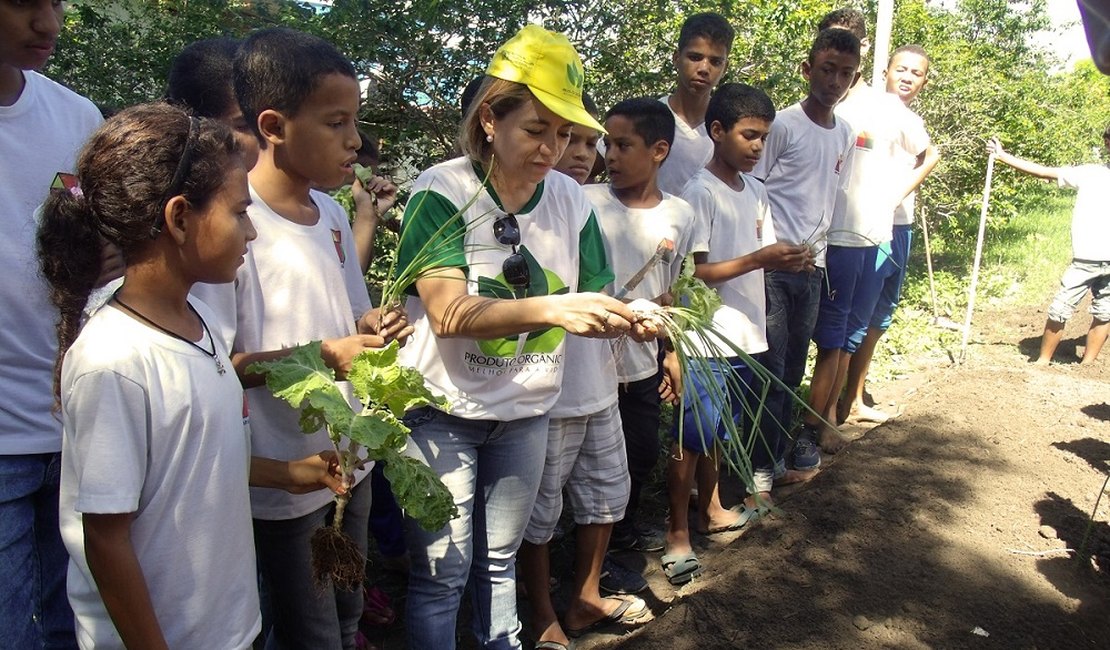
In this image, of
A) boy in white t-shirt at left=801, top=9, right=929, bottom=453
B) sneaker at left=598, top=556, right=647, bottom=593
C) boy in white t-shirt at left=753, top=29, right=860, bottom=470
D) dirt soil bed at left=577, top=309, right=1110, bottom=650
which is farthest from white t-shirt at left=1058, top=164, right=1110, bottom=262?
sneaker at left=598, top=556, right=647, bottom=593

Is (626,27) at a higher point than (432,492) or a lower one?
higher

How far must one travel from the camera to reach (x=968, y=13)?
46.8 ft

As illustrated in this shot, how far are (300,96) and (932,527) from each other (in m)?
3.46

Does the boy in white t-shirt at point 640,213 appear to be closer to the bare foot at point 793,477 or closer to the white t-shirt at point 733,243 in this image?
the white t-shirt at point 733,243

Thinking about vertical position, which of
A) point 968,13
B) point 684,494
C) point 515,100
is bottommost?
point 684,494

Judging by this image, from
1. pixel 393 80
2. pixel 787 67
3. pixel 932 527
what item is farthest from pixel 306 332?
pixel 787 67

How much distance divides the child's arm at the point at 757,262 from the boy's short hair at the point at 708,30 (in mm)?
1262

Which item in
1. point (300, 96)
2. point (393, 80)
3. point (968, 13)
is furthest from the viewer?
point (968, 13)

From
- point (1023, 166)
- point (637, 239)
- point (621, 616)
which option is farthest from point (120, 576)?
point (1023, 166)

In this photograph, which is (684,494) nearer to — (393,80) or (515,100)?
(515,100)

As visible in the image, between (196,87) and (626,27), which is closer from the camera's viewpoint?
(196,87)

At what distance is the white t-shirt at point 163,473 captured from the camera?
1551 mm

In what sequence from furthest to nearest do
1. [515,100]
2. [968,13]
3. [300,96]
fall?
[968,13] < [515,100] < [300,96]

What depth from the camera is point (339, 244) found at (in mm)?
2404
